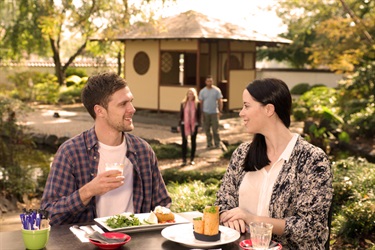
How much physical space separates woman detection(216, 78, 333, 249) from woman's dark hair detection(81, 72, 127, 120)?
73 cm

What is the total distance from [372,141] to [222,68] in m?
9.26

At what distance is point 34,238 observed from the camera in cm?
274

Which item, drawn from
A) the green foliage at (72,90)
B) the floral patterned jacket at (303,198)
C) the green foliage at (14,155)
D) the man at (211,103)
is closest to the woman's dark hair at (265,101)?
the floral patterned jacket at (303,198)

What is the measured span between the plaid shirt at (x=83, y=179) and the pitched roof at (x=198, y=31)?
15.9 metres

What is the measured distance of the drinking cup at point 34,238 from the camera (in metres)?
2.74

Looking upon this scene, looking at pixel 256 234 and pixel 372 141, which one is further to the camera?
pixel 372 141

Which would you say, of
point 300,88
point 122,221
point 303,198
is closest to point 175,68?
point 300,88

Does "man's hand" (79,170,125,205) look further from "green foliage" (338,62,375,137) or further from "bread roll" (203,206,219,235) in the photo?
"green foliage" (338,62,375,137)

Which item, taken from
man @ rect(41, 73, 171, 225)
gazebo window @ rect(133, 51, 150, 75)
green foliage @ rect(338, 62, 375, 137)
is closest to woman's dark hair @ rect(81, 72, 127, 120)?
man @ rect(41, 73, 171, 225)

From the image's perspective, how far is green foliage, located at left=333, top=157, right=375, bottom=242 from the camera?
611 cm

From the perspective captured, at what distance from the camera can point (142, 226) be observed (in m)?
3.04

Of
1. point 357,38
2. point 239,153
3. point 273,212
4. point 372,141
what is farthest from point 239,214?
point 357,38

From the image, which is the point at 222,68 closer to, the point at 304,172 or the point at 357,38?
the point at 357,38

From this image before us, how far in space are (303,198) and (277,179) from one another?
190mm
